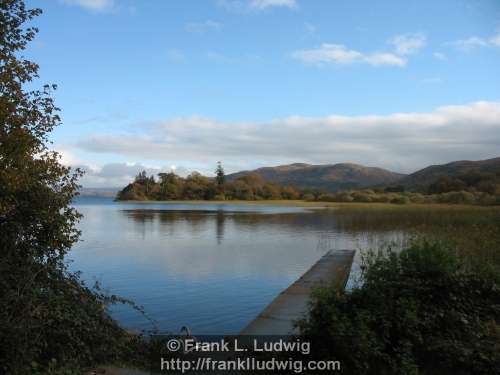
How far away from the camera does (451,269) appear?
761 centimetres

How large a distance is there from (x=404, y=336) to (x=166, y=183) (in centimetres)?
14344

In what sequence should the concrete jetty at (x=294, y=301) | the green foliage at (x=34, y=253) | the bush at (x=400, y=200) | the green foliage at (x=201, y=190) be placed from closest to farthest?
the green foliage at (x=34, y=253) < the concrete jetty at (x=294, y=301) < the bush at (x=400, y=200) < the green foliage at (x=201, y=190)

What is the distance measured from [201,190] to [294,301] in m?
130

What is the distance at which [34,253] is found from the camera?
722 cm

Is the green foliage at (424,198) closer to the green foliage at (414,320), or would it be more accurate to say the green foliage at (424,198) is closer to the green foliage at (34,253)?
the green foliage at (414,320)

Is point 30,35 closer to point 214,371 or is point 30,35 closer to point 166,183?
point 214,371

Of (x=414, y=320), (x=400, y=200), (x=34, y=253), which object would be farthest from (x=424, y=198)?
(x=34, y=253)

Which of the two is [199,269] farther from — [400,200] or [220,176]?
→ [220,176]

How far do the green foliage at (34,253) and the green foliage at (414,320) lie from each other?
11.0ft

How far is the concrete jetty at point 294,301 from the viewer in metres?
9.05

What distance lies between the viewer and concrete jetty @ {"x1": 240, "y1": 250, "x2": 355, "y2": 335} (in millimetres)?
9055

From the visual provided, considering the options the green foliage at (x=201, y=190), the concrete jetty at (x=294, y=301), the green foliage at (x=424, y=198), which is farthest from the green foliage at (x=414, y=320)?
the green foliage at (x=201, y=190)

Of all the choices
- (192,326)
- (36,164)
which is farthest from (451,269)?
(36,164)

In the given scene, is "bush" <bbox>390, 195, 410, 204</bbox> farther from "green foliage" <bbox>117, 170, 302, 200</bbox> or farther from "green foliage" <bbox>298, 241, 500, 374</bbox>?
"green foliage" <bbox>298, 241, 500, 374</bbox>
